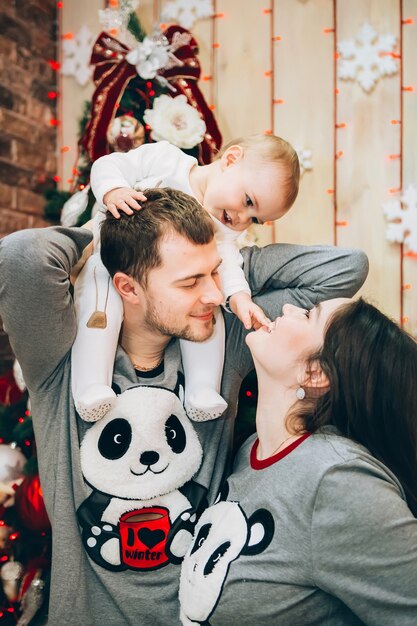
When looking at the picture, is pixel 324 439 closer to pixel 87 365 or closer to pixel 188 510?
pixel 188 510

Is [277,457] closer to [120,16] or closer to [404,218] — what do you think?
[404,218]

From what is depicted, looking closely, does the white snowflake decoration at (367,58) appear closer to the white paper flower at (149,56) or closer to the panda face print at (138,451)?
the white paper flower at (149,56)

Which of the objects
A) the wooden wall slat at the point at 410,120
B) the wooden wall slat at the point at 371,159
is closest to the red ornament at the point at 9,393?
the wooden wall slat at the point at 371,159

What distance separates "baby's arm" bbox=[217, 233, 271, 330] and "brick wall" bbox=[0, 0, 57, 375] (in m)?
1.40

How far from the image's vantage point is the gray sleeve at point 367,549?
1.25m

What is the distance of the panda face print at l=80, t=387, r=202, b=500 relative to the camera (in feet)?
5.16

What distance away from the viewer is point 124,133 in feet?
7.98

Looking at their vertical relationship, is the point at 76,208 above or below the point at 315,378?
above

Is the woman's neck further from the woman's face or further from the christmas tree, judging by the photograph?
the christmas tree

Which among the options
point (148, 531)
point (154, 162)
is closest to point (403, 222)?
point (154, 162)

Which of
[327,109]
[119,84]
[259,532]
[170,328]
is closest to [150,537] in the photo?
[259,532]

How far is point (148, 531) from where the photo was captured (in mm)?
1579

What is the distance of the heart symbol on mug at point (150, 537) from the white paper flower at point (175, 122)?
148 centimetres

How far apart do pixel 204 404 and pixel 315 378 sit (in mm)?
304
